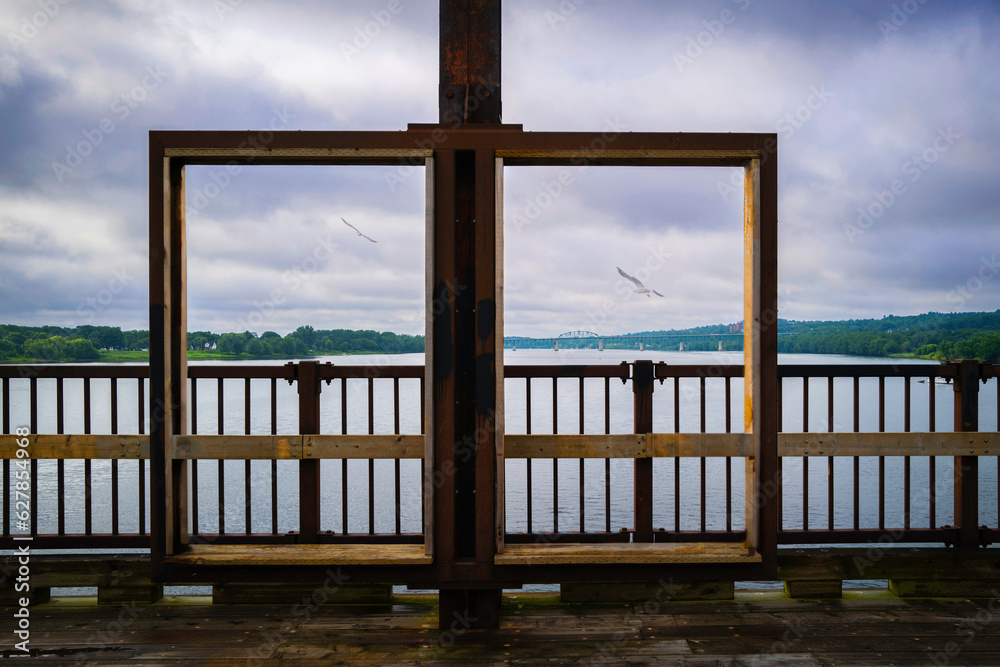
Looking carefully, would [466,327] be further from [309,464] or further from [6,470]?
[6,470]

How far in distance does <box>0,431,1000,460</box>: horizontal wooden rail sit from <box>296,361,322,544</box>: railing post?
32 cm

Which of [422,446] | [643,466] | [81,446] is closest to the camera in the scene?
[422,446]

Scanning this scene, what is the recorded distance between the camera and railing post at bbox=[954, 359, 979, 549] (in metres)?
4.07

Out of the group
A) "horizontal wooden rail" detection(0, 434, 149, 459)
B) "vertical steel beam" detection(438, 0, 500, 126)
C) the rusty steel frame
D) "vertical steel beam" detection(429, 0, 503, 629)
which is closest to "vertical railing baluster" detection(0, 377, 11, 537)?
"horizontal wooden rail" detection(0, 434, 149, 459)

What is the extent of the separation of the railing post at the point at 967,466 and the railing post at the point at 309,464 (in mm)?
4539

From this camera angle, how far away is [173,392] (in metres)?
3.48

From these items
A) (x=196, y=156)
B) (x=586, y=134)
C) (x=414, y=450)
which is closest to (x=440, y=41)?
(x=586, y=134)

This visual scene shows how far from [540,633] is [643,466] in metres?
1.26

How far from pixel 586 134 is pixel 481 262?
3.11 ft

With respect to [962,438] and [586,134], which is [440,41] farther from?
[962,438]

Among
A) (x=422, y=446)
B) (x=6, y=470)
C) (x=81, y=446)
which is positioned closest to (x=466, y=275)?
(x=422, y=446)

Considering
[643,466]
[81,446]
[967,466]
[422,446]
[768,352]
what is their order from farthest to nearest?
[967,466] < [643,466] < [81,446] < [422,446] < [768,352]

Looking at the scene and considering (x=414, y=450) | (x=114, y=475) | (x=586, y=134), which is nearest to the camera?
(x=586, y=134)

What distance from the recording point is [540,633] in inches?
135
